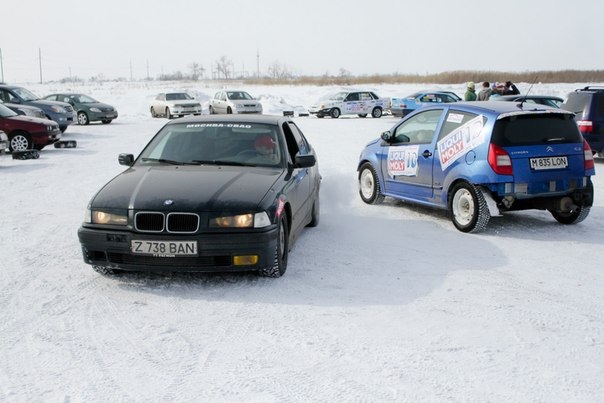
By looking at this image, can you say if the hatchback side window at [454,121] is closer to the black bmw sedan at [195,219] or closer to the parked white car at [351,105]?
the black bmw sedan at [195,219]

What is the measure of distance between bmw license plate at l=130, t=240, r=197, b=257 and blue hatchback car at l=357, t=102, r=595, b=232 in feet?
12.6

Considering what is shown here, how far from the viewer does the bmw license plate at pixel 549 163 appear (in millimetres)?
7586

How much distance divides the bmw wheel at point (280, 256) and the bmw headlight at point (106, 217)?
130cm

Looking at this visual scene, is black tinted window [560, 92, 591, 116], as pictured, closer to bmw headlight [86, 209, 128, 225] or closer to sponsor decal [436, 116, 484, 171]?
sponsor decal [436, 116, 484, 171]

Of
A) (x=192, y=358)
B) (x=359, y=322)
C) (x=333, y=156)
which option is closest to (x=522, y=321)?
(x=359, y=322)

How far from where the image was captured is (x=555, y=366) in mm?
4027

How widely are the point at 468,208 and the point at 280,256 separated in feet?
10.4

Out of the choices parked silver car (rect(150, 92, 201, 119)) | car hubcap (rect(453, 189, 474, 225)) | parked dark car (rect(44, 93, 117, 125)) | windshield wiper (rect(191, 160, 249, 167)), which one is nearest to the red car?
parked dark car (rect(44, 93, 117, 125))

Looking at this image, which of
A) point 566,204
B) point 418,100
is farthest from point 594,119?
point 418,100

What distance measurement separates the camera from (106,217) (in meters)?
5.53

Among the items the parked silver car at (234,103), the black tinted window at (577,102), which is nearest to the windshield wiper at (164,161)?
the black tinted window at (577,102)

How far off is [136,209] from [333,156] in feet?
34.4

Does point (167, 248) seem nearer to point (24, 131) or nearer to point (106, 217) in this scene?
point (106, 217)

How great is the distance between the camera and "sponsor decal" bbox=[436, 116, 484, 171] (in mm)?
7803
